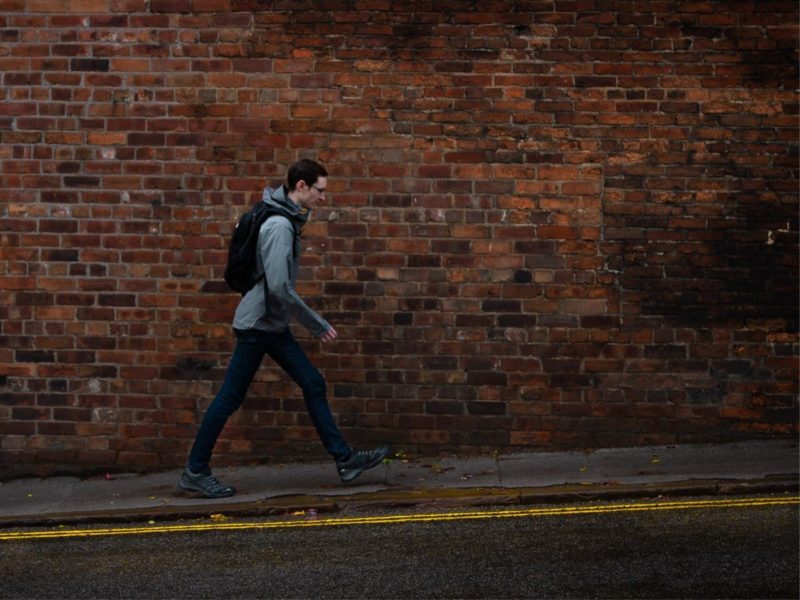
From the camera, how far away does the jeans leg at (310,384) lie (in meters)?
7.71

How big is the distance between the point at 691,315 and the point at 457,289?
165 cm

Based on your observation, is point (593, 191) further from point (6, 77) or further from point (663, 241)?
point (6, 77)

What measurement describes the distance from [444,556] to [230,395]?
2007 mm

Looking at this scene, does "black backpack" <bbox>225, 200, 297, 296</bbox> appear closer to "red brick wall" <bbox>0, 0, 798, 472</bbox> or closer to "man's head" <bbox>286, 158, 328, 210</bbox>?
"man's head" <bbox>286, 158, 328, 210</bbox>

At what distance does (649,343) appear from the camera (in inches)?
341

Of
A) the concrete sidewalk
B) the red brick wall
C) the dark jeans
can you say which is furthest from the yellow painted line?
the red brick wall

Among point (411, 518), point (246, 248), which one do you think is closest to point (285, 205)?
point (246, 248)

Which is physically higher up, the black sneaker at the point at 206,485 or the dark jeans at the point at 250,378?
the dark jeans at the point at 250,378

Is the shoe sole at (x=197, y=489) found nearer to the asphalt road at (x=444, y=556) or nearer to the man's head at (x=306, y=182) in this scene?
the asphalt road at (x=444, y=556)

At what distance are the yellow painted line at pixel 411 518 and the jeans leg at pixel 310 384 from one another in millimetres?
576

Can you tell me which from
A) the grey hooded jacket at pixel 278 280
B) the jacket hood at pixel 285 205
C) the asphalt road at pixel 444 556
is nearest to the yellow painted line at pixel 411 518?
the asphalt road at pixel 444 556

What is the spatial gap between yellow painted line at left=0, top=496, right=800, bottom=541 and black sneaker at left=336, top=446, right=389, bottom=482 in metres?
0.50

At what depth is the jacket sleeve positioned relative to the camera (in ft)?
23.9

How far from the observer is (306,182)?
295 inches
